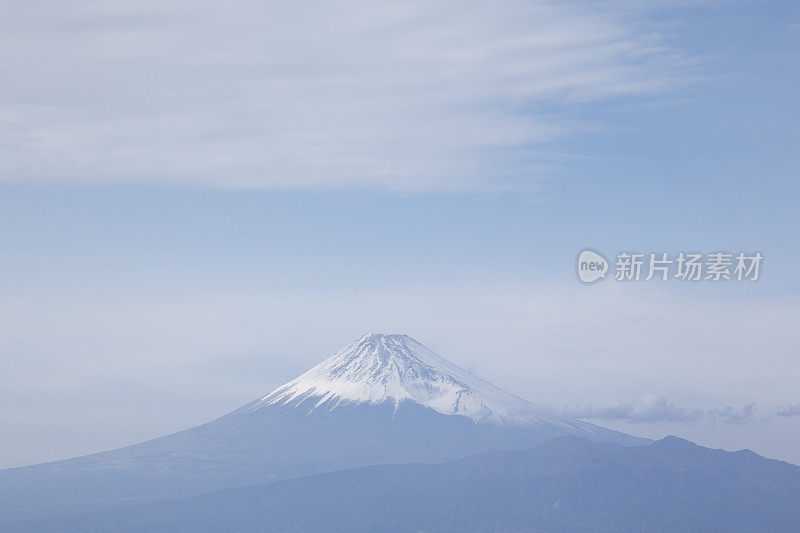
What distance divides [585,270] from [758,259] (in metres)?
11.1

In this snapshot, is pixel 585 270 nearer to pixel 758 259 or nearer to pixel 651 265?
pixel 651 265

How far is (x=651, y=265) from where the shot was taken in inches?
2665

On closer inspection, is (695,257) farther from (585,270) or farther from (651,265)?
(585,270)

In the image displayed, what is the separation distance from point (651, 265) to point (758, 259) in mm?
6668

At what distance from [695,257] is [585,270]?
722cm

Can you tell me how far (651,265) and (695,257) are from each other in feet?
9.30

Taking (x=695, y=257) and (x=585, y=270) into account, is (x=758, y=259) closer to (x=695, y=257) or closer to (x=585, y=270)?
(x=695, y=257)

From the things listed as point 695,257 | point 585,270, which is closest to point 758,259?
point 695,257

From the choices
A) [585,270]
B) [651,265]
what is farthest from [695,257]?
[585,270]

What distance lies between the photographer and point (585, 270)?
2734 inches

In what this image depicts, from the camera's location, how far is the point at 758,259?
6531 centimetres

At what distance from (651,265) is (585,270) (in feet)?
14.5

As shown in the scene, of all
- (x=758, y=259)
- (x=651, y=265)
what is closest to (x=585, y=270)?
(x=651, y=265)
